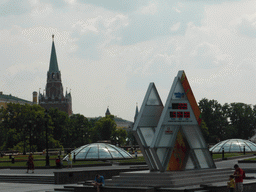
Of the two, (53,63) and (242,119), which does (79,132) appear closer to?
(242,119)

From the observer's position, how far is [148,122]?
23500 millimetres

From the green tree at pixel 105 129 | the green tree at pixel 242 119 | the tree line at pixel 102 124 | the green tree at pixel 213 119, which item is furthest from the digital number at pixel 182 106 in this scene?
the green tree at pixel 105 129

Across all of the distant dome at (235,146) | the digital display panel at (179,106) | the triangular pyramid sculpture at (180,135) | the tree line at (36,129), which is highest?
the tree line at (36,129)

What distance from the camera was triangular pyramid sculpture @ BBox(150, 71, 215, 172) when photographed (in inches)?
878

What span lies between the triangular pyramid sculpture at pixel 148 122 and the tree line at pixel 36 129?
4833cm

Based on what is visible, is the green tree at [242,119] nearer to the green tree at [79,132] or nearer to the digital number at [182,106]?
the green tree at [79,132]

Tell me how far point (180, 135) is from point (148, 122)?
168 cm

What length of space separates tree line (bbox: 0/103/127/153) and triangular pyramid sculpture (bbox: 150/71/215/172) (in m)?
48.6

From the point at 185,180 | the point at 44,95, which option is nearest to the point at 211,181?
the point at 185,180

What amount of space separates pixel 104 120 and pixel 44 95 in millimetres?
58686

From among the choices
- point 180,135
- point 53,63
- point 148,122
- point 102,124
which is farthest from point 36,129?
point 53,63

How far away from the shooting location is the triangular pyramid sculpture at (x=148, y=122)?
2277cm

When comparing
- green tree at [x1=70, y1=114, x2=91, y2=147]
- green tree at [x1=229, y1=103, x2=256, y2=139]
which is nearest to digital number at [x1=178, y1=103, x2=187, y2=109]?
green tree at [x1=70, y1=114, x2=91, y2=147]

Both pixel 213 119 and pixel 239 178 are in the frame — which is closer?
pixel 239 178
